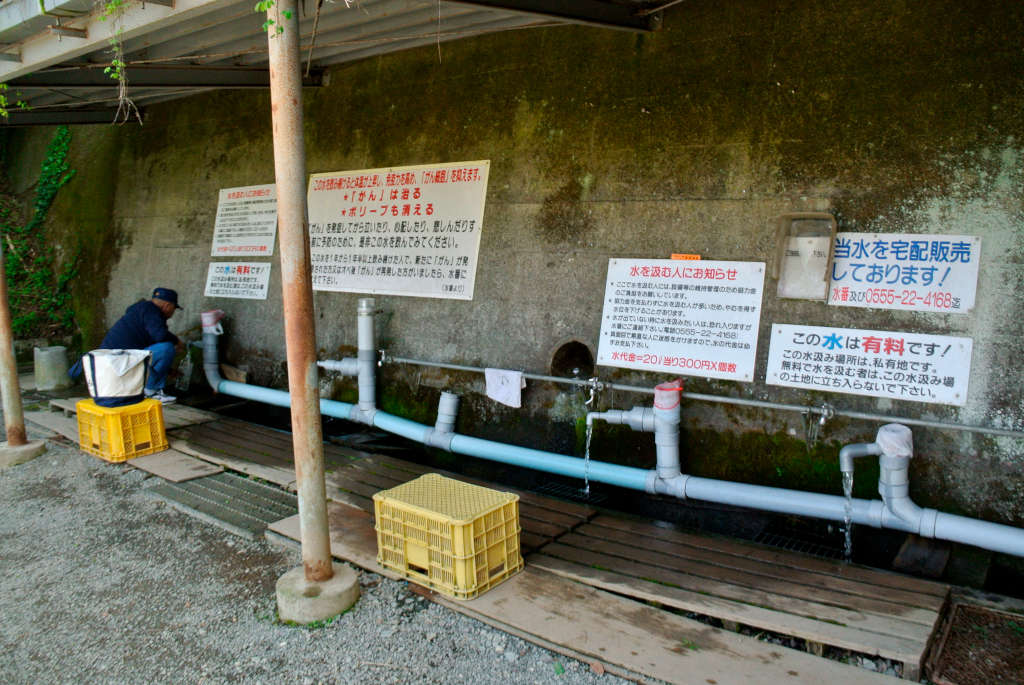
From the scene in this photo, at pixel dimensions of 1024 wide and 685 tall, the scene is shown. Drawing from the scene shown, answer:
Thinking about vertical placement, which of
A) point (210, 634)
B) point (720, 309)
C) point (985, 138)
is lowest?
point (210, 634)

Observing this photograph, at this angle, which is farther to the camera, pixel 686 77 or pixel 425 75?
pixel 425 75

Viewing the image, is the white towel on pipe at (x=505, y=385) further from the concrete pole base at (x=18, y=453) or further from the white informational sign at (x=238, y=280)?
the concrete pole base at (x=18, y=453)

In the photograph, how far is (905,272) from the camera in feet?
15.4

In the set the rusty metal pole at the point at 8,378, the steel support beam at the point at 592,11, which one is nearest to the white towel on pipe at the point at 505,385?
the steel support beam at the point at 592,11

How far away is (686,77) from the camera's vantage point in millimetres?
5496

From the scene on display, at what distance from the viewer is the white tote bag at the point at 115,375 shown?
6.29 meters

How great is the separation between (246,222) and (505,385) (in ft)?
15.1

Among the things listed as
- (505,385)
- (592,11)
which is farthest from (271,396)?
(592,11)

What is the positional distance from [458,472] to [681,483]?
2.39 meters

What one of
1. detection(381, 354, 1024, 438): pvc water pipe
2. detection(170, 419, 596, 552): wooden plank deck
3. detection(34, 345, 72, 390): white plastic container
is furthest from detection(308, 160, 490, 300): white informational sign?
detection(34, 345, 72, 390): white plastic container

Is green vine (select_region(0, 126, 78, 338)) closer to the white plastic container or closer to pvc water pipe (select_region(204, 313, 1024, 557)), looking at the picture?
the white plastic container

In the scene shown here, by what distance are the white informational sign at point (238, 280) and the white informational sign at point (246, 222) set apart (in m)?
0.15

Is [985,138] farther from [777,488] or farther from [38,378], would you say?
[38,378]

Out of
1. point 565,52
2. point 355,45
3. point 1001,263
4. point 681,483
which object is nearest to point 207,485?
point 681,483
